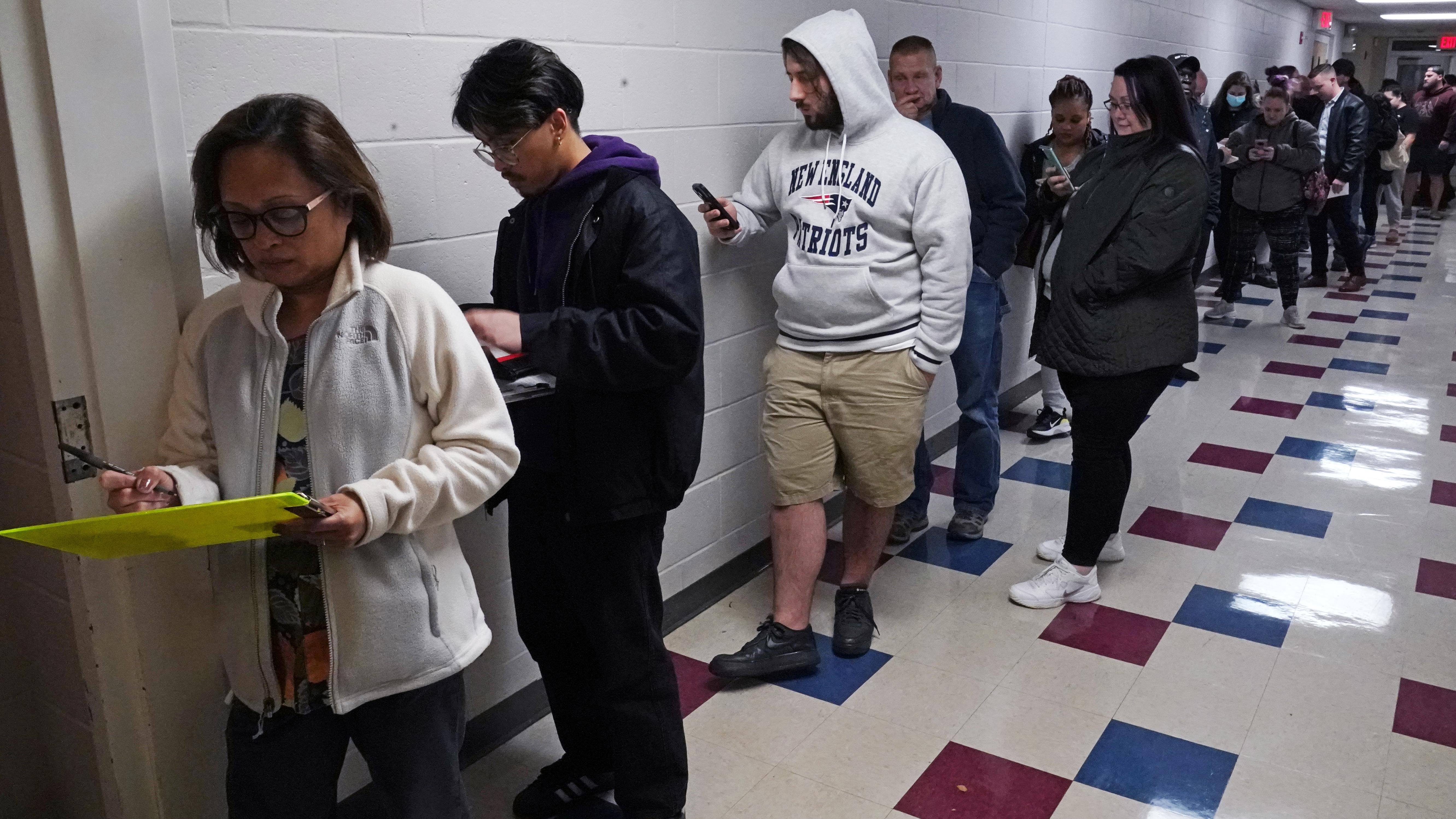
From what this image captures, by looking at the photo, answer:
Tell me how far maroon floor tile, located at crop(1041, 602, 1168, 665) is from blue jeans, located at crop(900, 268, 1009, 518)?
1.91 ft

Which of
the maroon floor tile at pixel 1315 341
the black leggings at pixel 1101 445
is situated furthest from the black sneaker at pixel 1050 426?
the maroon floor tile at pixel 1315 341

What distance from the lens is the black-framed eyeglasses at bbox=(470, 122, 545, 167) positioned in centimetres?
166

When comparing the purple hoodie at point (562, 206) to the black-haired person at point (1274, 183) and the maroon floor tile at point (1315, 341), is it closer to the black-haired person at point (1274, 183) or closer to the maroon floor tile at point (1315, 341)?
the black-haired person at point (1274, 183)

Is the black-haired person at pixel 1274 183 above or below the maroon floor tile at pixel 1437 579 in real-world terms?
above

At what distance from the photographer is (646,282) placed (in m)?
1.70

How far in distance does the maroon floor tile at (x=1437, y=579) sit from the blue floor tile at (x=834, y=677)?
1593 millimetres

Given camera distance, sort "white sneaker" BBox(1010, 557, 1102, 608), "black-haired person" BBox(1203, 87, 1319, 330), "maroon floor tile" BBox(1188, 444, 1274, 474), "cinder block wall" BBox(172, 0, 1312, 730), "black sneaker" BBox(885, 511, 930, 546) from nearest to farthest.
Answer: "cinder block wall" BBox(172, 0, 1312, 730) → "white sneaker" BBox(1010, 557, 1102, 608) → "black sneaker" BBox(885, 511, 930, 546) → "maroon floor tile" BBox(1188, 444, 1274, 474) → "black-haired person" BBox(1203, 87, 1319, 330)

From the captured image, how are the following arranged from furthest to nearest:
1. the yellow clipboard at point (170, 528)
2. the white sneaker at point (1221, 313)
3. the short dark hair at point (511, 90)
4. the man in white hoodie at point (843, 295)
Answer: the white sneaker at point (1221, 313)
the man in white hoodie at point (843, 295)
the short dark hair at point (511, 90)
the yellow clipboard at point (170, 528)

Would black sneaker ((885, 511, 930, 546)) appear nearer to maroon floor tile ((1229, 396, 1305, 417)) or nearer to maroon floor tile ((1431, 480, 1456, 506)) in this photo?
maroon floor tile ((1431, 480, 1456, 506))

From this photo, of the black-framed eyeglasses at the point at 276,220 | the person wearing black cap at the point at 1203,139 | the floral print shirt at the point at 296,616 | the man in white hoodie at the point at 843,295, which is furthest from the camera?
the person wearing black cap at the point at 1203,139

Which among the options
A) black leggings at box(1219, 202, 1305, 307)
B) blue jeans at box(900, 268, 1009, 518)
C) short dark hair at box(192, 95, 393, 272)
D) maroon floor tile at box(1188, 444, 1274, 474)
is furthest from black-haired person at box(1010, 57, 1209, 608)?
black leggings at box(1219, 202, 1305, 307)

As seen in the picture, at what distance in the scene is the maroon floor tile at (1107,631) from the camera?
8.90ft

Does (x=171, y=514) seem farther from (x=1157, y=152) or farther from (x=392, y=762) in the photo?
(x=1157, y=152)

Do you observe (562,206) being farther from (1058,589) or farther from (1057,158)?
(1057,158)
